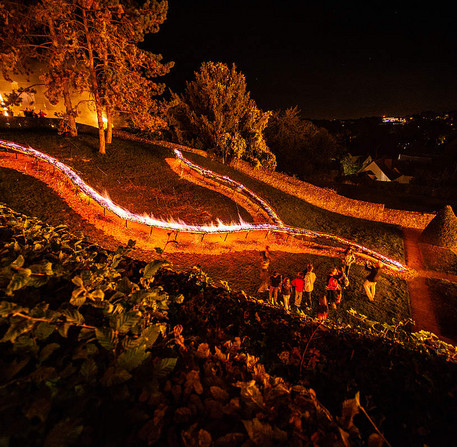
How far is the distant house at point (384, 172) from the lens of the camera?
47.1 metres

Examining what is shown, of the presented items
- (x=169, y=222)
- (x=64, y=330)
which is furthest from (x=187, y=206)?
(x=64, y=330)

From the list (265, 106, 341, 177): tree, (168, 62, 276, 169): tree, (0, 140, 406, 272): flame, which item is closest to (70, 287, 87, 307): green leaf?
(0, 140, 406, 272): flame

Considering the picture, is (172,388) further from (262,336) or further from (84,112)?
(84,112)

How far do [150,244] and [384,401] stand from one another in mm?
9281

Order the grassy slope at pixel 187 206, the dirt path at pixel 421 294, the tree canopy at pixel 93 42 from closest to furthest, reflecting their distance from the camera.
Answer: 1. the dirt path at pixel 421 294
2. the grassy slope at pixel 187 206
3. the tree canopy at pixel 93 42

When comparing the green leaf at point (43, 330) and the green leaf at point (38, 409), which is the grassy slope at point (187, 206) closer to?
the green leaf at point (43, 330)

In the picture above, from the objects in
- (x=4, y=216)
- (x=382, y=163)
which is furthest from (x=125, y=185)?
(x=382, y=163)

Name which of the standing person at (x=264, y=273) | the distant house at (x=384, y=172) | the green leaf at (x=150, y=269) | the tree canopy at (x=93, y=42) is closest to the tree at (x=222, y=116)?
the tree canopy at (x=93, y=42)

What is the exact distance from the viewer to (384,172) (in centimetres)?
4812

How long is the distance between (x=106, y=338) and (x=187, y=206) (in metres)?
12.8

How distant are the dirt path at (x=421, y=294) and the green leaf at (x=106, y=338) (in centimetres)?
1075

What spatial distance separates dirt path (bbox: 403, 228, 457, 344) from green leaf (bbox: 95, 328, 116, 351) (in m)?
10.8

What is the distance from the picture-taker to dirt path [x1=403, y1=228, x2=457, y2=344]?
8852mm

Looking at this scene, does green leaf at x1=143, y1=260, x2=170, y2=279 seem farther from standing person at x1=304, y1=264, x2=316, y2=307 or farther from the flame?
the flame
